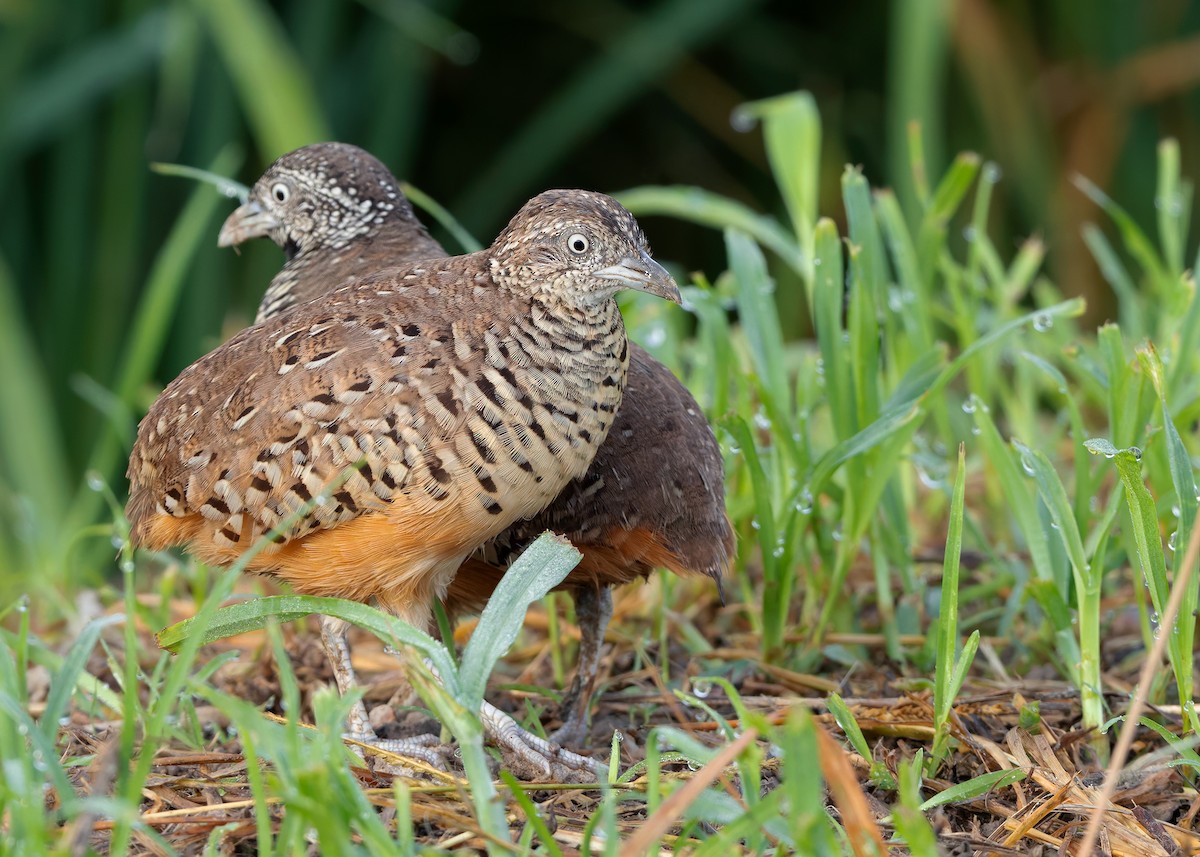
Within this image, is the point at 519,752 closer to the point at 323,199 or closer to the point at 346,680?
the point at 346,680

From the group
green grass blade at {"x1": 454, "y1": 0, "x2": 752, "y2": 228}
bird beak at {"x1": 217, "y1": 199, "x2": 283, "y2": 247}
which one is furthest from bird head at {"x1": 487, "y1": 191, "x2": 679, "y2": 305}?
green grass blade at {"x1": 454, "y1": 0, "x2": 752, "y2": 228}

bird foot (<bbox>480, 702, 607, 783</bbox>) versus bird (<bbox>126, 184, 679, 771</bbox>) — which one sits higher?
bird (<bbox>126, 184, 679, 771</bbox>)

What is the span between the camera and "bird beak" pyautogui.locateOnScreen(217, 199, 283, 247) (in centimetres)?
360

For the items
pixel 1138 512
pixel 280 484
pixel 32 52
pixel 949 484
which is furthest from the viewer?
pixel 32 52

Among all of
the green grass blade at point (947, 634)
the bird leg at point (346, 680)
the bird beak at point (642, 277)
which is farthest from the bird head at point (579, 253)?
the bird leg at point (346, 680)

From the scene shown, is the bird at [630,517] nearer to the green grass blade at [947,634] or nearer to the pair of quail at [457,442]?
the pair of quail at [457,442]

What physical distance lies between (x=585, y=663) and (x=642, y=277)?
86cm

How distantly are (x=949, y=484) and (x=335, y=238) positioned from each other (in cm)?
163

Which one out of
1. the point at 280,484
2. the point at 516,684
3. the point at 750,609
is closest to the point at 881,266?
the point at 750,609

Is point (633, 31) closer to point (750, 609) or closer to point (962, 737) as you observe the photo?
point (750, 609)

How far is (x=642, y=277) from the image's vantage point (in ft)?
8.43

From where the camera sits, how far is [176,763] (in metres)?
2.52

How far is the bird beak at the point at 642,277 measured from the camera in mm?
2570

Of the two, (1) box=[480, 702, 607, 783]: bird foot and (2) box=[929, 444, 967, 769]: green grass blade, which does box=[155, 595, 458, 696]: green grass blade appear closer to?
(1) box=[480, 702, 607, 783]: bird foot
